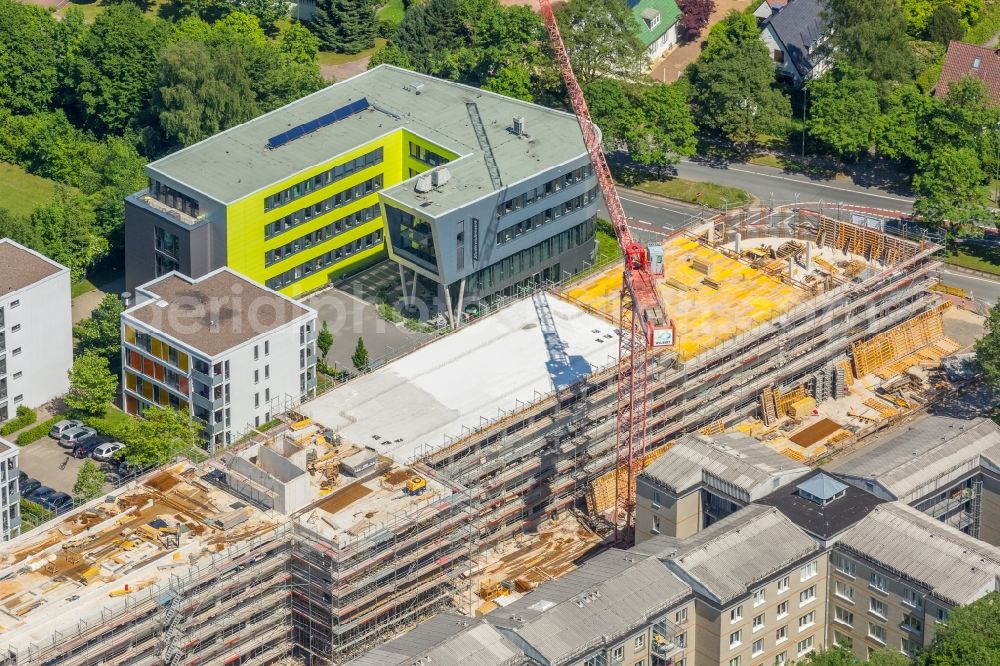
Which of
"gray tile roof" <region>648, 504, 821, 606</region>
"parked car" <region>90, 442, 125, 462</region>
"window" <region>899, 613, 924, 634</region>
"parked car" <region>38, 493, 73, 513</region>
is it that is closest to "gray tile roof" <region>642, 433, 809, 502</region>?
"gray tile roof" <region>648, 504, 821, 606</region>

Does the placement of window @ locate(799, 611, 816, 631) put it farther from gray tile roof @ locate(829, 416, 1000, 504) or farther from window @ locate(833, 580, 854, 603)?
gray tile roof @ locate(829, 416, 1000, 504)

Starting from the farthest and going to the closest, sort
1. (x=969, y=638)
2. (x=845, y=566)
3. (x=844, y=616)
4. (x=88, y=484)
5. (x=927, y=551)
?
1. (x=88, y=484)
2. (x=844, y=616)
3. (x=845, y=566)
4. (x=927, y=551)
5. (x=969, y=638)

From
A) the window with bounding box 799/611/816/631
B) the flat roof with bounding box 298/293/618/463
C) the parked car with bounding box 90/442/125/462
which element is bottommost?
the parked car with bounding box 90/442/125/462

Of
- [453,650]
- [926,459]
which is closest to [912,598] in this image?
[926,459]

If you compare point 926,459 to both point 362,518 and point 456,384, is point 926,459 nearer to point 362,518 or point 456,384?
point 456,384

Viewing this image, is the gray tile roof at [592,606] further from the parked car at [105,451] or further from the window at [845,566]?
the parked car at [105,451]

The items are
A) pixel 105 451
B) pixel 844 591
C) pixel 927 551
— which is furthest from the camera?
pixel 105 451
